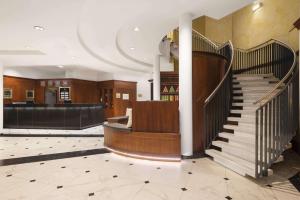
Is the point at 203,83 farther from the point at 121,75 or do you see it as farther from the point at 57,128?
the point at 121,75

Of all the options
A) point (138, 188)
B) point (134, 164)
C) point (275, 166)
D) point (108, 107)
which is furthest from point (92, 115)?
point (275, 166)

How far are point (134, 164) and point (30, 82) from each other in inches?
464

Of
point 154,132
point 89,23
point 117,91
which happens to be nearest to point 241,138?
point 154,132

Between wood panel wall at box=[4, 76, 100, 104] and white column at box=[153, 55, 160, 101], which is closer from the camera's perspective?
white column at box=[153, 55, 160, 101]

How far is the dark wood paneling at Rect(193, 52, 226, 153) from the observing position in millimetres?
4762

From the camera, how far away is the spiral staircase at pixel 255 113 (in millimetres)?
3430

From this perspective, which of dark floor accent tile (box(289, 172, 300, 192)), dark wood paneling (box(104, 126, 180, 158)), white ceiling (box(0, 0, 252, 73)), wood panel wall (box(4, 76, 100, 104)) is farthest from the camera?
wood panel wall (box(4, 76, 100, 104))

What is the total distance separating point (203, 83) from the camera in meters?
4.84

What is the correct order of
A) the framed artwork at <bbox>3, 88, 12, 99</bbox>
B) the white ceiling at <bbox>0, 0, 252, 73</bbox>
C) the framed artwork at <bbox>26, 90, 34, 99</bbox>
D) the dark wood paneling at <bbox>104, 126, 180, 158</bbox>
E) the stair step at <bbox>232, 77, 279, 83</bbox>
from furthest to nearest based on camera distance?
the framed artwork at <bbox>26, 90, 34, 99</bbox> < the framed artwork at <bbox>3, 88, 12, 99</bbox> < the stair step at <bbox>232, 77, 279, 83</bbox> < the dark wood paneling at <bbox>104, 126, 180, 158</bbox> < the white ceiling at <bbox>0, 0, 252, 73</bbox>

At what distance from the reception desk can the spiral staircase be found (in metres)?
6.44

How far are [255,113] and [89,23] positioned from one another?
438 cm

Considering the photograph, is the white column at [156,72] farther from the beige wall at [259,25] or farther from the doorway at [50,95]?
the doorway at [50,95]

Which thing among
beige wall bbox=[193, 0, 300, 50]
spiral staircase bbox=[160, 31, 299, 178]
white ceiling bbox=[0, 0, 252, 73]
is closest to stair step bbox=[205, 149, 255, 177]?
spiral staircase bbox=[160, 31, 299, 178]

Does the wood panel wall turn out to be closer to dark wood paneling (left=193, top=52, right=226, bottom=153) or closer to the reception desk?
the reception desk
